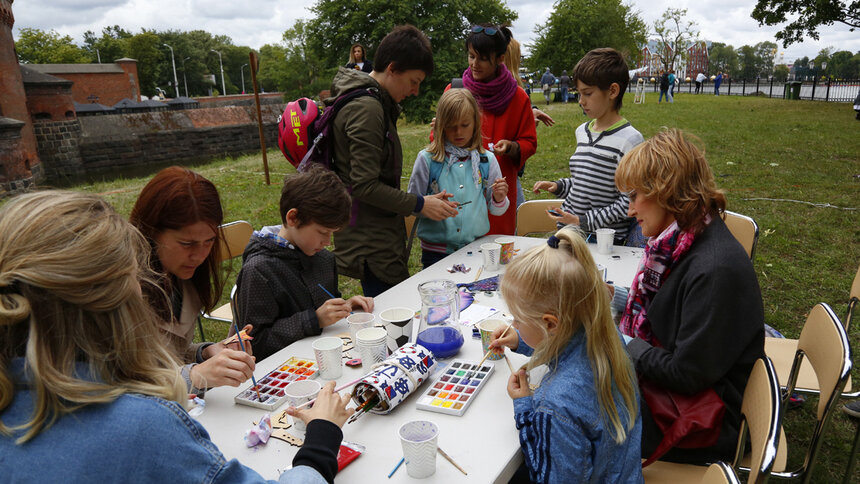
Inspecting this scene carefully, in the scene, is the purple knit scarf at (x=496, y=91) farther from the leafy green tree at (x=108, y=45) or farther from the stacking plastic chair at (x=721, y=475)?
the leafy green tree at (x=108, y=45)

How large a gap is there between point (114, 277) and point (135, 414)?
9.1 inches

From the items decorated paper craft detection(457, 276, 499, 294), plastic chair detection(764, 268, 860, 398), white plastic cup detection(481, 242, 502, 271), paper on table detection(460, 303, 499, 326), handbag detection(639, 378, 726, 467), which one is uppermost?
white plastic cup detection(481, 242, 502, 271)

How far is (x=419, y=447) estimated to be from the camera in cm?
127

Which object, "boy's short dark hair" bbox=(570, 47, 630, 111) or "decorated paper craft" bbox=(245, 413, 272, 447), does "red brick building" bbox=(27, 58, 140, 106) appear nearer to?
"boy's short dark hair" bbox=(570, 47, 630, 111)

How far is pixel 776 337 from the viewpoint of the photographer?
9.67ft

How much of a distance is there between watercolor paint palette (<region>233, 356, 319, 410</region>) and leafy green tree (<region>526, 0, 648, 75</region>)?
33650 millimetres

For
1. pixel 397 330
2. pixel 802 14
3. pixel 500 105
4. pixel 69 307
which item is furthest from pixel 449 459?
pixel 802 14

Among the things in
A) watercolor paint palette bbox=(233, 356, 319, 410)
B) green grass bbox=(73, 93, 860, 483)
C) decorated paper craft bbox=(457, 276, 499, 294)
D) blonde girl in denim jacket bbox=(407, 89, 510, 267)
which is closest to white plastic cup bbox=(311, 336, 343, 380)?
watercolor paint palette bbox=(233, 356, 319, 410)

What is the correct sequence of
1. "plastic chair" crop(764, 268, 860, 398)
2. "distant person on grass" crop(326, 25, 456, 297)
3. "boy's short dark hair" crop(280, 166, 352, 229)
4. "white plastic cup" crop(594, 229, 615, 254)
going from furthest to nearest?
1. "white plastic cup" crop(594, 229, 615, 254)
2. "distant person on grass" crop(326, 25, 456, 297)
3. "plastic chair" crop(764, 268, 860, 398)
4. "boy's short dark hair" crop(280, 166, 352, 229)

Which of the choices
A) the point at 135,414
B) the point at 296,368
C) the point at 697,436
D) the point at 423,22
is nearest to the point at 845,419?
the point at 697,436

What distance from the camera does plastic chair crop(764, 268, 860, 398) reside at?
232 centimetres

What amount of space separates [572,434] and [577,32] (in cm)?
3521

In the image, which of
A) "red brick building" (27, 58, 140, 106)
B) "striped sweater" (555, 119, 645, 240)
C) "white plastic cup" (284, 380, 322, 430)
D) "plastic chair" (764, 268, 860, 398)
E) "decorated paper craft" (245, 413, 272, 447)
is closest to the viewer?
"decorated paper craft" (245, 413, 272, 447)

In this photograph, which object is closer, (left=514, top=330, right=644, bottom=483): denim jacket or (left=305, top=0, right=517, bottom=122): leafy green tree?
(left=514, top=330, right=644, bottom=483): denim jacket
